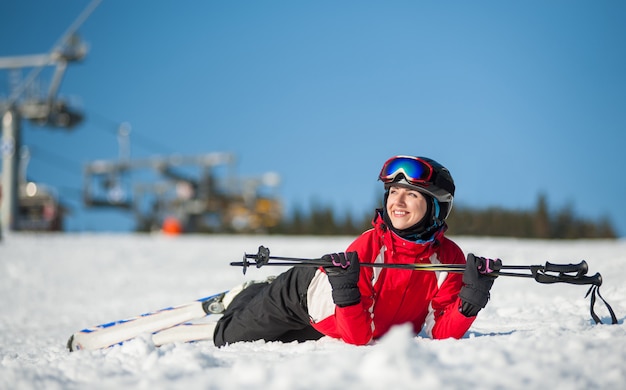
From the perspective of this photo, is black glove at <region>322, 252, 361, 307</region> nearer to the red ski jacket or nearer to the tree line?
the red ski jacket

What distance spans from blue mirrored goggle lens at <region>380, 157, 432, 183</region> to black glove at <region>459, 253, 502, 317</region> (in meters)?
0.56

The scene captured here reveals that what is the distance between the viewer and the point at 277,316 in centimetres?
400

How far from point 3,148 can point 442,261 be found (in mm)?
25404

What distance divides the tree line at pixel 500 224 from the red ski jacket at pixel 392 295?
67.8 ft

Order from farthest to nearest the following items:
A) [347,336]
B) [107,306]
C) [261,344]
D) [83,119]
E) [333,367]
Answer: [83,119] → [107,306] → [261,344] → [347,336] → [333,367]

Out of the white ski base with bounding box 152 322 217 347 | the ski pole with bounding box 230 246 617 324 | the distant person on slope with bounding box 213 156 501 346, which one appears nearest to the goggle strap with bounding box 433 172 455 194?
the distant person on slope with bounding box 213 156 501 346

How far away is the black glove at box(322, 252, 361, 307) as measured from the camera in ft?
10.8

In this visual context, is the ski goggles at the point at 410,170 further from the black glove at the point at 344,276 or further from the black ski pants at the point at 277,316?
the black ski pants at the point at 277,316

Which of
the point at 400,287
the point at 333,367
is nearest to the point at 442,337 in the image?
the point at 400,287

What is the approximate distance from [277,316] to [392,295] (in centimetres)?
79

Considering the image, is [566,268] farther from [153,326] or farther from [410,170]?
[153,326]

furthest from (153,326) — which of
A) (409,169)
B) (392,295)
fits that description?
(409,169)

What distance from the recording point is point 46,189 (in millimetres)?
33031

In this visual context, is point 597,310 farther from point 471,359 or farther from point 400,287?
point 471,359
